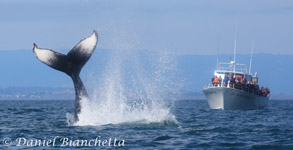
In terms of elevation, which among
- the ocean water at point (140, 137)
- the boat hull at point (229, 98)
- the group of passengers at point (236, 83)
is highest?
the group of passengers at point (236, 83)

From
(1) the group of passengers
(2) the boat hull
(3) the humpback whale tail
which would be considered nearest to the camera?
(3) the humpback whale tail

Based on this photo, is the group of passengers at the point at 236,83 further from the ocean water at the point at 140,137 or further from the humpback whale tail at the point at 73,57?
the humpback whale tail at the point at 73,57

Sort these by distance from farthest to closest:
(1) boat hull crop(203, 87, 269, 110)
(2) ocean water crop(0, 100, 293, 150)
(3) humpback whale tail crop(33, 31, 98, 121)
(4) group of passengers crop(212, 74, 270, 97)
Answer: (4) group of passengers crop(212, 74, 270, 97), (1) boat hull crop(203, 87, 269, 110), (3) humpback whale tail crop(33, 31, 98, 121), (2) ocean water crop(0, 100, 293, 150)

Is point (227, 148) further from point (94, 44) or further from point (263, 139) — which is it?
point (94, 44)

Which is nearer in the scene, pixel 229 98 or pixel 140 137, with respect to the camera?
pixel 140 137

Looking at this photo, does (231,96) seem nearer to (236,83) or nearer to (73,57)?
(236,83)

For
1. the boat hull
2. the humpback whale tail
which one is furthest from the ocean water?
the boat hull

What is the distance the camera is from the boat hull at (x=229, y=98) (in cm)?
3931

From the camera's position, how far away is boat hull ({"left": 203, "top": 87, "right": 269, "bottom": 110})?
39312mm

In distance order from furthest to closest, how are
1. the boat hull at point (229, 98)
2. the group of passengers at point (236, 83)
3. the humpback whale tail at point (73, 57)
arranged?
the group of passengers at point (236, 83), the boat hull at point (229, 98), the humpback whale tail at point (73, 57)

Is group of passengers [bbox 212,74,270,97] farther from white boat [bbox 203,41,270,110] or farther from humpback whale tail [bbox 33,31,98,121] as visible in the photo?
humpback whale tail [bbox 33,31,98,121]

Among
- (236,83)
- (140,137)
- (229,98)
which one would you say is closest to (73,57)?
(140,137)

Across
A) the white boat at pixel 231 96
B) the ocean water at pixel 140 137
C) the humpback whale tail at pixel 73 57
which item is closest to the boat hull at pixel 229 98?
the white boat at pixel 231 96

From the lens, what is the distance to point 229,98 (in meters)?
39.3
